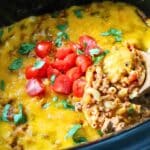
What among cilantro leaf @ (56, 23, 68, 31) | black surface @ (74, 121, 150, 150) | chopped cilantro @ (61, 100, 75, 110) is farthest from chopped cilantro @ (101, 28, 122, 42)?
black surface @ (74, 121, 150, 150)

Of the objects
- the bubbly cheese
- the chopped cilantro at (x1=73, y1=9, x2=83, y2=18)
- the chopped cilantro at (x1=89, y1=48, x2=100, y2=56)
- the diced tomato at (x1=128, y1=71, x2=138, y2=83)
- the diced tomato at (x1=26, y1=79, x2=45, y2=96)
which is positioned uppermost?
the bubbly cheese

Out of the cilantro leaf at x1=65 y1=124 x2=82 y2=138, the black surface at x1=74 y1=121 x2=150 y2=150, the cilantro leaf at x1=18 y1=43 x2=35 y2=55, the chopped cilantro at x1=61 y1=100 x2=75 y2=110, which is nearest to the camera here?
the black surface at x1=74 y1=121 x2=150 y2=150

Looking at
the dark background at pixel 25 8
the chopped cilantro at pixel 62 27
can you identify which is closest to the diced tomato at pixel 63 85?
the chopped cilantro at pixel 62 27

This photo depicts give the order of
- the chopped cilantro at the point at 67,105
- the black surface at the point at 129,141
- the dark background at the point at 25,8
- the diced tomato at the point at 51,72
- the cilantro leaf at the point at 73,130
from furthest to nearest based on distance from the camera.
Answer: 1. the dark background at the point at 25,8
2. the diced tomato at the point at 51,72
3. the chopped cilantro at the point at 67,105
4. the cilantro leaf at the point at 73,130
5. the black surface at the point at 129,141

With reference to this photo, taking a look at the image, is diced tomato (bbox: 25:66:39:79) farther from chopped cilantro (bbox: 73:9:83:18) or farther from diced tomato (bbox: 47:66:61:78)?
chopped cilantro (bbox: 73:9:83:18)

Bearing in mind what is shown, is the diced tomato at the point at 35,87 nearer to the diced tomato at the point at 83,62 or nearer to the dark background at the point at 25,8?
the diced tomato at the point at 83,62

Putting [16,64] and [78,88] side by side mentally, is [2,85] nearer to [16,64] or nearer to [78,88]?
[16,64]

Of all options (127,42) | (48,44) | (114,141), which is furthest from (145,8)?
(114,141)
